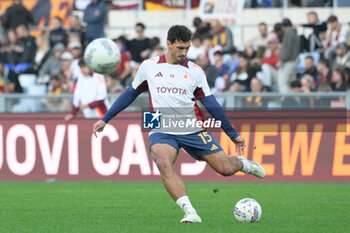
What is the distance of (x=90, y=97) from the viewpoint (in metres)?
16.8

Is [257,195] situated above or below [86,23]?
below

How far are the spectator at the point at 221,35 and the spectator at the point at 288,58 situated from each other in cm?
218

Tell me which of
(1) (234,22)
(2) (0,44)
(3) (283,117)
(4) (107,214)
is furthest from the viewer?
(2) (0,44)

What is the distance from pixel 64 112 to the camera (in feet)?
56.1

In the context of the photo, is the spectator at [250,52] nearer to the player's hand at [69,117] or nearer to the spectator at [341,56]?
the spectator at [341,56]

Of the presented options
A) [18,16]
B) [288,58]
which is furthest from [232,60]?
[18,16]

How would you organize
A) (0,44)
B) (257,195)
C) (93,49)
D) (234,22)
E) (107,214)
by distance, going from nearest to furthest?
(107,214), (257,195), (93,49), (234,22), (0,44)

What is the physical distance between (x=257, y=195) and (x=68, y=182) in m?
5.03

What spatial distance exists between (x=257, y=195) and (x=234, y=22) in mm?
9376

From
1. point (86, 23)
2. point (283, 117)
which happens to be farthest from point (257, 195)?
point (86, 23)

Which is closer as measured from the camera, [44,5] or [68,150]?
[68,150]

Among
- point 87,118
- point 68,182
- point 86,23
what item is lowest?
point 68,182

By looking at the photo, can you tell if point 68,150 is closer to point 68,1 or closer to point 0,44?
point 0,44

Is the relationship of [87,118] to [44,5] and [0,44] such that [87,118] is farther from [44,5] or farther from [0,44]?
[44,5]
